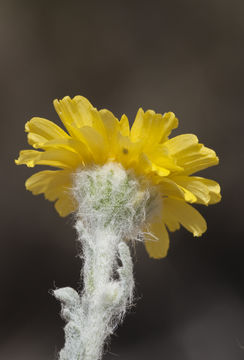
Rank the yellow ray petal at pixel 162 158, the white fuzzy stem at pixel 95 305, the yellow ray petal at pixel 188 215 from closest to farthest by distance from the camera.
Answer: the white fuzzy stem at pixel 95 305
the yellow ray petal at pixel 162 158
the yellow ray petal at pixel 188 215

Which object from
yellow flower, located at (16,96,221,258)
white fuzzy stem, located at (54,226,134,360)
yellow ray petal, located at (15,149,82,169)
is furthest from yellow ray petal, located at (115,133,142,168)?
white fuzzy stem, located at (54,226,134,360)

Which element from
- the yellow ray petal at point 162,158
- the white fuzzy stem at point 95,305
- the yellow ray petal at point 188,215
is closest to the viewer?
the white fuzzy stem at point 95,305

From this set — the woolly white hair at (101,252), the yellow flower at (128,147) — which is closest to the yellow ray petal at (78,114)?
the yellow flower at (128,147)

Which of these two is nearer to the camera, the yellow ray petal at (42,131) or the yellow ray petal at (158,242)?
the yellow ray petal at (42,131)

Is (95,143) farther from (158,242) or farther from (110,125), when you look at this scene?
(158,242)

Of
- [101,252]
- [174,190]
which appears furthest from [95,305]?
[174,190]

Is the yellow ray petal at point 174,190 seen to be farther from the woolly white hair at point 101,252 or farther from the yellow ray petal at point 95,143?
the yellow ray petal at point 95,143

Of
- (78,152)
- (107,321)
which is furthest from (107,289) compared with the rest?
(78,152)
